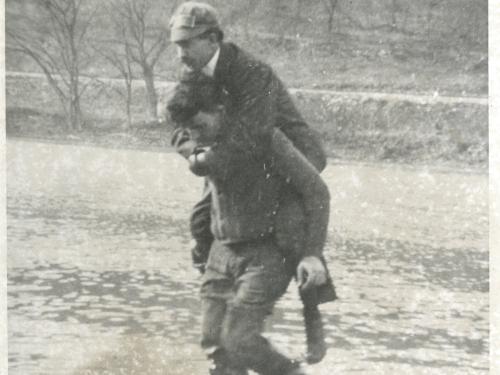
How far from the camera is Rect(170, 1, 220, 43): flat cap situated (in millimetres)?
2764

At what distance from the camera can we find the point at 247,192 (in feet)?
9.46

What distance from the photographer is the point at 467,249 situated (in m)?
4.20

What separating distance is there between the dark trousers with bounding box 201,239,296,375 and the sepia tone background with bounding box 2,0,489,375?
75 centimetres

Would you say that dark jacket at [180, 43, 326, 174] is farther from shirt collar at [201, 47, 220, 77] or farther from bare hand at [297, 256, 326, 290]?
bare hand at [297, 256, 326, 290]

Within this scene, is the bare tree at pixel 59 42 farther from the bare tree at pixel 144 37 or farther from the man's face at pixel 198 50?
the man's face at pixel 198 50

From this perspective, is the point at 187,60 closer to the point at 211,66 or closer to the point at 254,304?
the point at 211,66

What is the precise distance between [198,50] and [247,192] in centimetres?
47

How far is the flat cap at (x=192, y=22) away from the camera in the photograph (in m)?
2.76

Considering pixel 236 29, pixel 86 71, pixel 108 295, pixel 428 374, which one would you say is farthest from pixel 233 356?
pixel 86 71

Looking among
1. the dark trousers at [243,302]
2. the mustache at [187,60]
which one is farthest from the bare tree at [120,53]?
the dark trousers at [243,302]

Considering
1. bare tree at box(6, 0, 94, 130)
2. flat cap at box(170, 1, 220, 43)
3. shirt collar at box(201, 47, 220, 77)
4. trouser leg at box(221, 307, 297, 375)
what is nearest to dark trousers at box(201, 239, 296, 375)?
trouser leg at box(221, 307, 297, 375)

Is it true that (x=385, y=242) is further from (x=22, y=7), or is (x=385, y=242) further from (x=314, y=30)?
(x=22, y=7)

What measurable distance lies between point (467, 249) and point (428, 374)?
820mm

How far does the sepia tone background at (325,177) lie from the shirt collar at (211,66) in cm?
133
